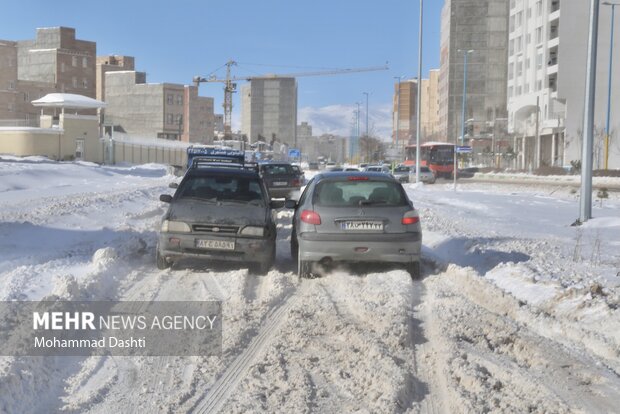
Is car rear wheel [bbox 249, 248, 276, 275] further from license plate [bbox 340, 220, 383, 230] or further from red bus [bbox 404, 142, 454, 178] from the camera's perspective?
red bus [bbox 404, 142, 454, 178]

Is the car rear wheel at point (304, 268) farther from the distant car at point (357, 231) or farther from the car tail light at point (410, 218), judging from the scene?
the car tail light at point (410, 218)

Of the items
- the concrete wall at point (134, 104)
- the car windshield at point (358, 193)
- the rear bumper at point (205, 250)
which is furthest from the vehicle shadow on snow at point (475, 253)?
the concrete wall at point (134, 104)

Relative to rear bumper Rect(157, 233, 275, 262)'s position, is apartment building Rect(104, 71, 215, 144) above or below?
above

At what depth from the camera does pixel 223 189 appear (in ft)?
38.6

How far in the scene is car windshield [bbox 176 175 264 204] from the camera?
11.5 metres

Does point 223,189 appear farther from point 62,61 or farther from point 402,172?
point 62,61

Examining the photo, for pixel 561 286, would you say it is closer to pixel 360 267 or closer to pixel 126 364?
pixel 360 267

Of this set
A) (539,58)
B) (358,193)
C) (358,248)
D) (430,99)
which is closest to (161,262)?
(358,248)

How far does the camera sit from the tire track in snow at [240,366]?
5.11m

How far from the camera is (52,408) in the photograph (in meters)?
4.99

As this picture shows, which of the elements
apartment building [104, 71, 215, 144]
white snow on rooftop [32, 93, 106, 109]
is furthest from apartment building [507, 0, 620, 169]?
apartment building [104, 71, 215, 144]

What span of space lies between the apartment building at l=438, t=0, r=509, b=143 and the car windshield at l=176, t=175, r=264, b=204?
4225 inches

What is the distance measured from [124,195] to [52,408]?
22649mm

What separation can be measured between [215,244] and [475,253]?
4755 mm
